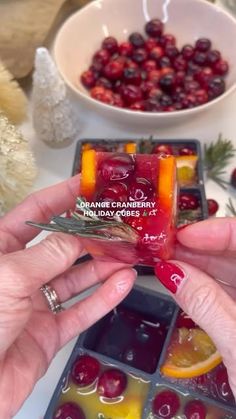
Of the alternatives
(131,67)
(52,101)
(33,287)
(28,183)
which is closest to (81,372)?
(33,287)

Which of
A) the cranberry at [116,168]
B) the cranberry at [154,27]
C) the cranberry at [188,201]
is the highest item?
the cranberry at [154,27]

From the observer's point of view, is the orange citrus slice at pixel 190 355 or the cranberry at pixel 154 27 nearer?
the orange citrus slice at pixel 190 355

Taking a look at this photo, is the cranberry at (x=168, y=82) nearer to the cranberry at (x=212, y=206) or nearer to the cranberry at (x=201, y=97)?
the cranberry at (x=201, y=97)

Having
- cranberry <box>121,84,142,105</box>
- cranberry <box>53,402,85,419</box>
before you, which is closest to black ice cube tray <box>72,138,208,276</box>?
cranberry <box>121,84,142,105</box>

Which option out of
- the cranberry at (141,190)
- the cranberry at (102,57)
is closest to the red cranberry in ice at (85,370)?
the cranberry at (141,190)

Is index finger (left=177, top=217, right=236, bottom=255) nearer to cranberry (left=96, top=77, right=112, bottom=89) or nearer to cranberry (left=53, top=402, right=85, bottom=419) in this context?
cranberry (left=53, top=402, right=85, bottom=419)

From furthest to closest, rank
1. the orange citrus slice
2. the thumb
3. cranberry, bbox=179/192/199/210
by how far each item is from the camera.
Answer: cranberry, bbox=179/192/199/210, the orange citrus slice, the thumb
